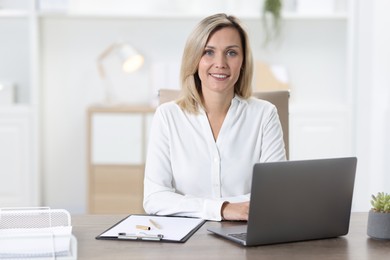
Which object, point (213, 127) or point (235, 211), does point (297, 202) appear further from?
point (213, 127)

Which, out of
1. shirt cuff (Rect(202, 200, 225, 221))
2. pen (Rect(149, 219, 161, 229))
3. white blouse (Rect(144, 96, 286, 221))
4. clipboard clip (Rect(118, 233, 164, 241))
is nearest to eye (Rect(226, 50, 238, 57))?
white blouse (Rect(144, 96, 286, 221))

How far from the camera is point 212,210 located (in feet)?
6.37

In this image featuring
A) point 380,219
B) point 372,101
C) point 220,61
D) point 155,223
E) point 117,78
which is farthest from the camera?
point 117,78

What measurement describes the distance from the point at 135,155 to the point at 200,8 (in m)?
1.06

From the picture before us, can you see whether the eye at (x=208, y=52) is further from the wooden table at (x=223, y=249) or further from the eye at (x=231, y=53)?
the wooden table at (x=223, y=249)

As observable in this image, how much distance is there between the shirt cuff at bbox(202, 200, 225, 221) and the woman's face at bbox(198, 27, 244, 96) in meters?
0.48

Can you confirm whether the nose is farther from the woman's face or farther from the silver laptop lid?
the silver laptop lid

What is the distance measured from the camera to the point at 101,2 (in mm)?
4680

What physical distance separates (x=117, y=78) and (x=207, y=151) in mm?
2496

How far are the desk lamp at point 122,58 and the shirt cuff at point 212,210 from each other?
271 centimetres

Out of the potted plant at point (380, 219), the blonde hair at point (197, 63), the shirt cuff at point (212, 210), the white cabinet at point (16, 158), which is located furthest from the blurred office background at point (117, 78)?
the potted plant at point (380, 219)

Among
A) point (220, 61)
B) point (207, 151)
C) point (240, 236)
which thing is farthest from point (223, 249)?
point (220, 61)

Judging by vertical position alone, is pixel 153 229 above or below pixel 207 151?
below

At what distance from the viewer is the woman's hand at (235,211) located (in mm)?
1917
